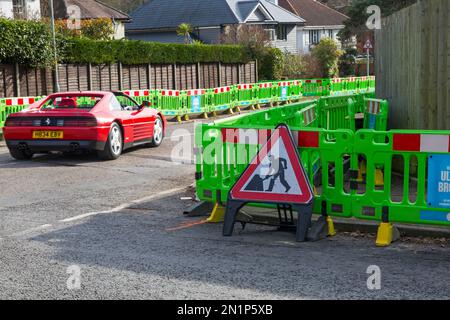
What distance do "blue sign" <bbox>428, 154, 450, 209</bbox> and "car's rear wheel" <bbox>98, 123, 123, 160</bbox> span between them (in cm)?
767

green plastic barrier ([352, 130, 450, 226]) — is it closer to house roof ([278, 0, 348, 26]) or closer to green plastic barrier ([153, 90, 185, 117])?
green plastic barrier ([153, 90, 185, 117])

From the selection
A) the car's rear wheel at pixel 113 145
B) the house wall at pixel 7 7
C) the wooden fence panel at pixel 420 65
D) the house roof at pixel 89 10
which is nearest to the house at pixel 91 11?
the house roof at pixel 89 10

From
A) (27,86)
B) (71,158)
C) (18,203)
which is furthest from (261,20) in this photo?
(18,203)

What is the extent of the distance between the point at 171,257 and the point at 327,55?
43.0 metres

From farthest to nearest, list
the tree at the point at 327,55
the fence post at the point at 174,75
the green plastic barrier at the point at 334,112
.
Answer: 1. the tree at the point at 327,55
2. the fence post at the point at 174,75
3. the green plastic barrier at the point at 334,112

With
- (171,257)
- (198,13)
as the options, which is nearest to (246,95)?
(171,257)

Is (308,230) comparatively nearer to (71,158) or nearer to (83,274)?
(83,274)

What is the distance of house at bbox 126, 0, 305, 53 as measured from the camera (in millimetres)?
58719

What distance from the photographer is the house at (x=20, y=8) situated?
36.2 metres

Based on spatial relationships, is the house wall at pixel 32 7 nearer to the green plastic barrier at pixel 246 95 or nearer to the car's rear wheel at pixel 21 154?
the green plastic barrier at pixel 246 95

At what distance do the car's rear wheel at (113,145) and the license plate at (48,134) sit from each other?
80cm

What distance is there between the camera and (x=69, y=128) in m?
13.0

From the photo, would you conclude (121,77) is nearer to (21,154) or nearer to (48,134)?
(21,154)
